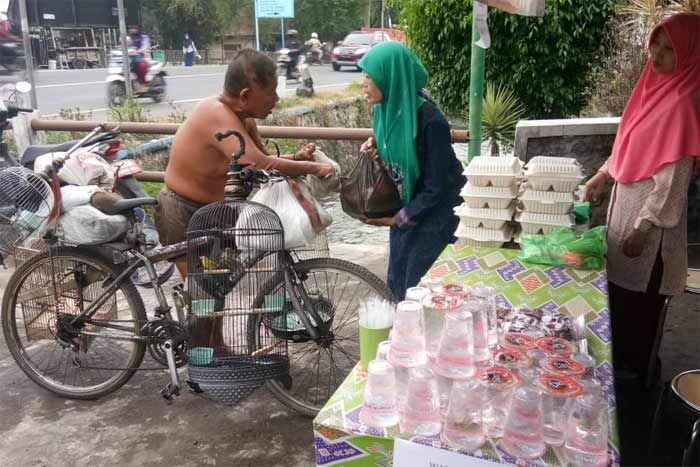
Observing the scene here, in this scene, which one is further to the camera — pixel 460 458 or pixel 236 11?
pixel 236 11

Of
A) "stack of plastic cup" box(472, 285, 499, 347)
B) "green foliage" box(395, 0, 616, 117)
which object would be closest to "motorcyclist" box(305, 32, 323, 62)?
"green foliage" box(395, 0, 616, 117)

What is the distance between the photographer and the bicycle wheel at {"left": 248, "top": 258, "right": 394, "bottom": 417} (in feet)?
8.48

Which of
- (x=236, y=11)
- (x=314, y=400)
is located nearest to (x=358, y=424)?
(x=314, y=400)

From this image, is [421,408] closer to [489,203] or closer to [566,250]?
[566,250]

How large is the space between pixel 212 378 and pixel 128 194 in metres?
1.42

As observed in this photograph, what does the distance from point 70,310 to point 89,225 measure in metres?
0.55

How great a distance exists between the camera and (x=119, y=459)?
2678 mm

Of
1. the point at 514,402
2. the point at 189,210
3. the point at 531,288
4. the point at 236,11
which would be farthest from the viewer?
the point at 236,11

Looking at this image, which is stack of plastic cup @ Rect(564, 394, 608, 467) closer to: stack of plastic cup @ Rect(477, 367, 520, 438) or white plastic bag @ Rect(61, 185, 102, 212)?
stack of plastic cup @ Rect(477, 367, 520, 438)

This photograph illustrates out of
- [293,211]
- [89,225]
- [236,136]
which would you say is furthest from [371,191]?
[89,225]

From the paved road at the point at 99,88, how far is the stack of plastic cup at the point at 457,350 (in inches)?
448

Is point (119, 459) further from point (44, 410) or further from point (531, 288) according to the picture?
point (531, 288)

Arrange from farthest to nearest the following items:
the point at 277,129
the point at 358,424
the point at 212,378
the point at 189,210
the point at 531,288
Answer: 1. the point at 277,129
2. the point at 189,210
3. the point at 212,378
4. the point at 531,288
5. the point at 358,424

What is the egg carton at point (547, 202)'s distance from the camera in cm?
250
